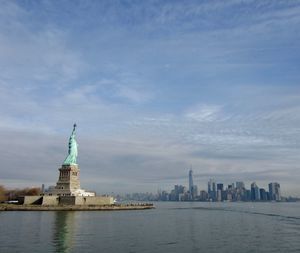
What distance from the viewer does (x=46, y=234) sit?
4047 cm

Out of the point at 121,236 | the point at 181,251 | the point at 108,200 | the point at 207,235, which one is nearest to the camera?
the point at 181,251

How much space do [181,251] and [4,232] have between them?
71.8ft

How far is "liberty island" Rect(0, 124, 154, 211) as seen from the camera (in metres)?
84.8

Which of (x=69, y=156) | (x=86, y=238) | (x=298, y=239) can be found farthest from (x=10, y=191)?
(x=298, y=239)

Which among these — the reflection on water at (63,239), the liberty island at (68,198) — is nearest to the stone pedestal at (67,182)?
the liberty island at (68,198)

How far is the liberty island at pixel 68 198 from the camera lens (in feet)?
278

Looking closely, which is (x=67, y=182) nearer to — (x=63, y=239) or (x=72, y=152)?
(x=72, y=152)

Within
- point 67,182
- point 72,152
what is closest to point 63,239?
point 67,182

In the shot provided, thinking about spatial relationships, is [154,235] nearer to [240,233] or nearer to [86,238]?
[86,238]

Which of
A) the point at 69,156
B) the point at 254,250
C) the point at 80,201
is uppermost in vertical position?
the point at 69,156

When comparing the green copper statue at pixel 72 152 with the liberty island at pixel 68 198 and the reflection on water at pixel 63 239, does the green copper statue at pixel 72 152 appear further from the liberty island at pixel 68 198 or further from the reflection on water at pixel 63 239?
the reflection on water at pixel 63 239

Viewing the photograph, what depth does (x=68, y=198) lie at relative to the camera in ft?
286

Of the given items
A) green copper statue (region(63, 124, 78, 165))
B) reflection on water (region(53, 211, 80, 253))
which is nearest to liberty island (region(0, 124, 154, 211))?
green copper statue (region(63, 124, 78, 165))

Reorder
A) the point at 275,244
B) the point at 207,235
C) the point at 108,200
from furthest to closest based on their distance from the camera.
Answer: the point at 108,200 < the point at 207,235 < the point at 275,244
